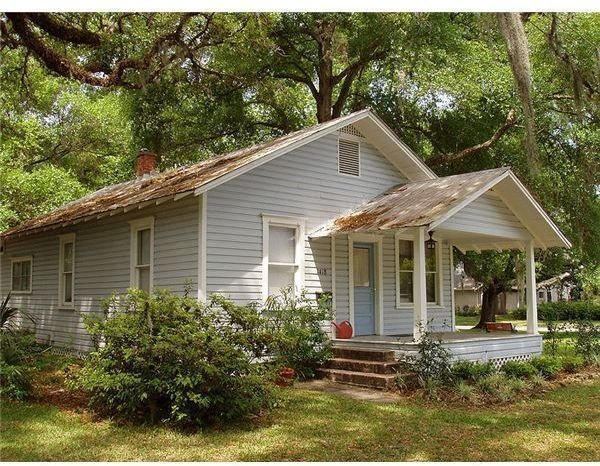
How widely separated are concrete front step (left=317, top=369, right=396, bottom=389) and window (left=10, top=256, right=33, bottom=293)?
1002 cm

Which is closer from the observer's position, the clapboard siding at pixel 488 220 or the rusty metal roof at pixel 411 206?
the rusty metal roof at pixel 411 206

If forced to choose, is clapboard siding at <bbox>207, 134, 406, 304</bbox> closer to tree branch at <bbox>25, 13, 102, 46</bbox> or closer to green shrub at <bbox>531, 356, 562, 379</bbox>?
tree branch at <bbox>25, 13, 102, 46</bbox>

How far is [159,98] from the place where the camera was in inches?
888

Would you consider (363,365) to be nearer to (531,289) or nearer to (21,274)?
(531,289)

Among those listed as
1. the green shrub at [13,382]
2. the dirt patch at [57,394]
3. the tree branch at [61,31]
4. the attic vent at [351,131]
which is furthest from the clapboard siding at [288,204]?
the tree branch at [61,31]

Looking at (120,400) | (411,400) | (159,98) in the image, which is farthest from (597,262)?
(120,400)

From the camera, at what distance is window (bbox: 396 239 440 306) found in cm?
1470

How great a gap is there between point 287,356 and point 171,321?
Answer: 383 centimetres

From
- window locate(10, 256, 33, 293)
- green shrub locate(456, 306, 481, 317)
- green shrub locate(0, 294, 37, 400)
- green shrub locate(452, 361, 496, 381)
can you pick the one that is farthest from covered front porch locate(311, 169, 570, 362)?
green shrub locate(456, 306, 481, 317)

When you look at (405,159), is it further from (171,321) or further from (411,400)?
(171,321)

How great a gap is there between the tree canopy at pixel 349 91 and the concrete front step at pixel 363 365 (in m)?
6.82

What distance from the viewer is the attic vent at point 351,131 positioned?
14.0m

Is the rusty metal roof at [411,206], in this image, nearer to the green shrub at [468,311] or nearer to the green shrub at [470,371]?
the green shrub at [470,371]

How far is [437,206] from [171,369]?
6.00 metres
